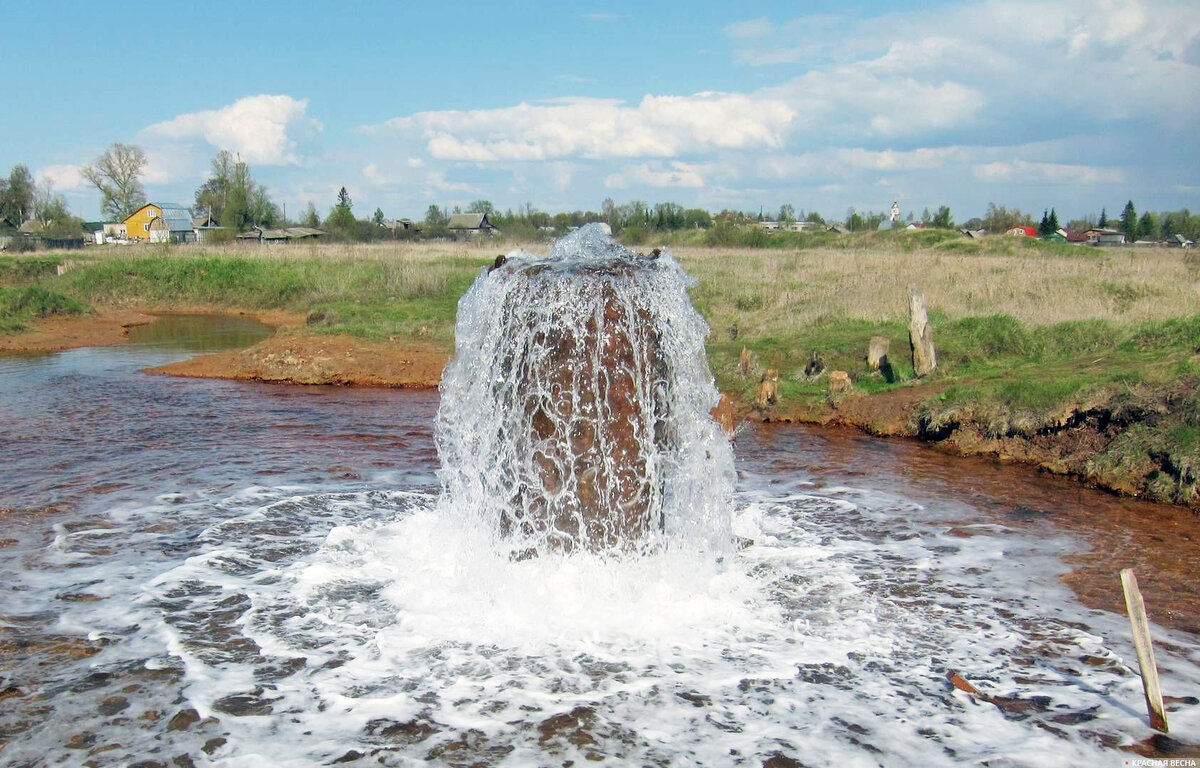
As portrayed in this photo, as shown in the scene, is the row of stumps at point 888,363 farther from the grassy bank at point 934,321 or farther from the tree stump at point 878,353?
the grassy bank at point 934,321

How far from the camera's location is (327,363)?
54.3 ft

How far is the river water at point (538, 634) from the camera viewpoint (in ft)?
14.5

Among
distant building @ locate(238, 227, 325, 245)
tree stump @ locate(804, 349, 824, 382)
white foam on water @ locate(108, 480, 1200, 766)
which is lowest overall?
white foam on water @ locate(108, 480, 1200, 766)

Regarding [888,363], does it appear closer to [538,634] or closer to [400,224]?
[538,634]

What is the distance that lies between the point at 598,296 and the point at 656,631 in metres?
2.29

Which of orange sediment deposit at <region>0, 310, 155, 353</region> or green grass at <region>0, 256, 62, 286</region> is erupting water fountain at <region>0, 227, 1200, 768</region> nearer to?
orange sediment deposit at <region>0, 310, 155, 353</region>

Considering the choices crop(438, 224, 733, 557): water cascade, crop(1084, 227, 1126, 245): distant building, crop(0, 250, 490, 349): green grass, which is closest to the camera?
crop(438, 224, 733, 557): water cascade

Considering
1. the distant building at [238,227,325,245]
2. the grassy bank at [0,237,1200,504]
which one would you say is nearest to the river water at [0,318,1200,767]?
the grassy bank at [0,237,1200,504]

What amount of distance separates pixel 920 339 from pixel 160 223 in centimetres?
7616

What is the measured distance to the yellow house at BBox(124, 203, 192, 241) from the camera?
7525 cm

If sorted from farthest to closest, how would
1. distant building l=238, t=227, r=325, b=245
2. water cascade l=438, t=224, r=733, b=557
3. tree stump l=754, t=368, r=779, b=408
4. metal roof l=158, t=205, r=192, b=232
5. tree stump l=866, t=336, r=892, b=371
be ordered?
1. metal roof l=158, t=205, r=192, b=232
2. distant building l=238, t=227, r=325, b=245
3. tree stump l=866, t=336, r=892, b=371
4. tree stump l=754, t=368, r=779, b=408
5. water cascade l=438, t=224, r=733, b=557

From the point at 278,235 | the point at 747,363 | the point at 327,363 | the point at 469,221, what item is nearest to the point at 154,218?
the point at 278,235

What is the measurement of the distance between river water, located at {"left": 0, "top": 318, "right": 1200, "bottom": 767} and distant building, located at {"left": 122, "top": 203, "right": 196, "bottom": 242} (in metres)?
69.8

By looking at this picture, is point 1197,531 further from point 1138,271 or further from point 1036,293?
point 1138,271
